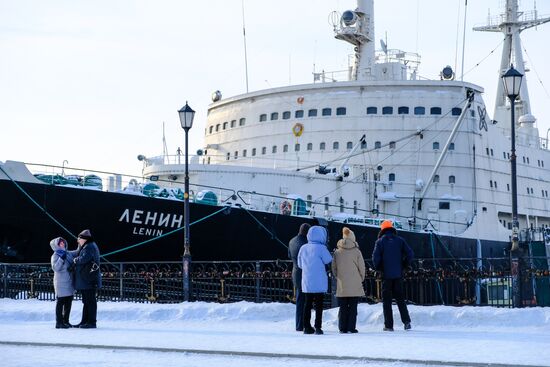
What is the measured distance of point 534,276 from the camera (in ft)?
51.4

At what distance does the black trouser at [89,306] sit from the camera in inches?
569

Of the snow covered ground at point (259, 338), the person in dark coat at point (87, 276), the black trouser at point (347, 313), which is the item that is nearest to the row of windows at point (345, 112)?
the snow covered ground at point (259, 338)

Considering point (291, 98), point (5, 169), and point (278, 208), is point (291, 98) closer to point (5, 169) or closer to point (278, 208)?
point (278, 208)

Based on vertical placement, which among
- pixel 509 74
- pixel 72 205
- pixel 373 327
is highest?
pixel 509 74

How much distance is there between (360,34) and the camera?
4147cm

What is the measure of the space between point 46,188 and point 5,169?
45.3 inches

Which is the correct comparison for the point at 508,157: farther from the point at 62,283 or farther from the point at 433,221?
the point at 62,283

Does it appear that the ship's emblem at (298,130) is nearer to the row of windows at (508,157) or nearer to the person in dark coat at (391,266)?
the row of windows at (508,157)

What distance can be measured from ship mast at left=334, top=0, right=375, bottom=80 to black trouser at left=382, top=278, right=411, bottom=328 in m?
28.8

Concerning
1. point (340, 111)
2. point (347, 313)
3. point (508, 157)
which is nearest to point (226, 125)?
point (340, 111)

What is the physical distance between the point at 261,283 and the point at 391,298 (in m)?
7.51

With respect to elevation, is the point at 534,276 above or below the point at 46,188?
below

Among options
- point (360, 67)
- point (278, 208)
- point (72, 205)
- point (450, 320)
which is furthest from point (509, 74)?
point (360, 67)

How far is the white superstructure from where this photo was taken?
3544 centimetres
